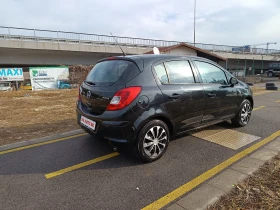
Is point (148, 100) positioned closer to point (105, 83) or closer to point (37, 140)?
point (105, 83)

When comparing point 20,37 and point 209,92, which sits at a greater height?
point 20,37

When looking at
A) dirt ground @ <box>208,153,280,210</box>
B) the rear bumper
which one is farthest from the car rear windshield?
dirt ground @ <box>208,153,280,210</box>

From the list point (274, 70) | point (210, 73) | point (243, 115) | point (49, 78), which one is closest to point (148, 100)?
point (210, 73)

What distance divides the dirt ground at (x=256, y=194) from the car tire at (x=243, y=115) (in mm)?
2059

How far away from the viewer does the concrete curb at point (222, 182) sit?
2.35 metres

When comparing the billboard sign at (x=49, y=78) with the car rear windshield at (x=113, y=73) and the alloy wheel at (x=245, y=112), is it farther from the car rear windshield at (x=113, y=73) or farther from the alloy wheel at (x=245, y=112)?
the alloy wheel at (x=245, y=112)

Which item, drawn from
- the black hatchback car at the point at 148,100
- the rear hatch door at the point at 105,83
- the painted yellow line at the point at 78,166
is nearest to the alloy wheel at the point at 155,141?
the black hatchback car at the point at 148,100

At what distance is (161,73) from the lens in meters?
3.46

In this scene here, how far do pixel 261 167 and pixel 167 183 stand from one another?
1.45m

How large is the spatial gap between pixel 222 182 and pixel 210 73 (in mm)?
2297

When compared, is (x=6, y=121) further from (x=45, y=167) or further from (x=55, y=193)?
(x=55, y=193)

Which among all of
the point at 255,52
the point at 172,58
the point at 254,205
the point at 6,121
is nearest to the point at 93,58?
the point at 6,121

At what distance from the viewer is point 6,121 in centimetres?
638

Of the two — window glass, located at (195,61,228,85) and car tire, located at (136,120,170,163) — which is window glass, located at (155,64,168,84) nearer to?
car tire, located at (136,120,170,163)
